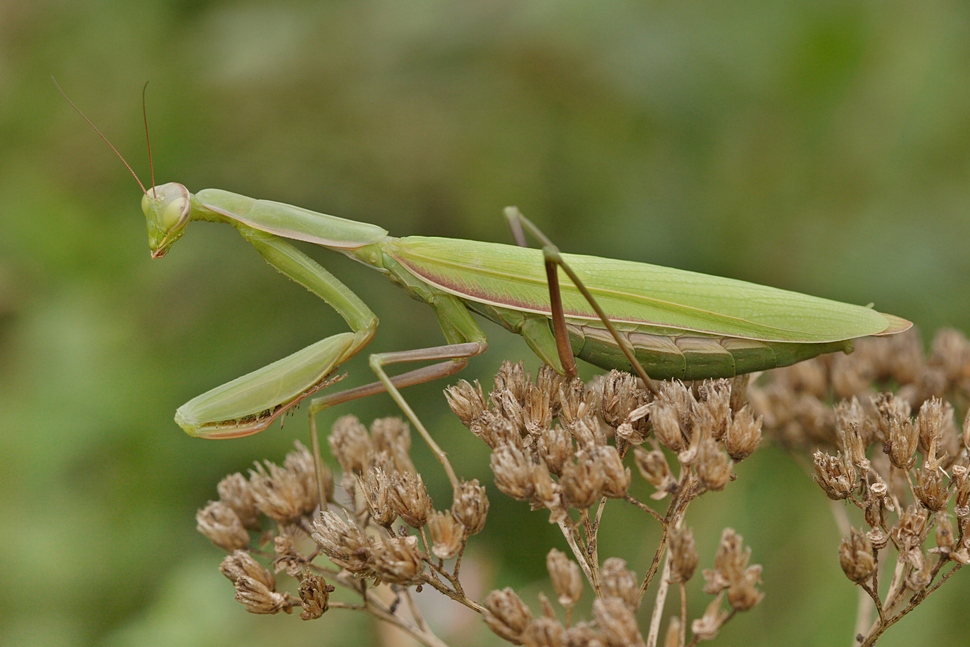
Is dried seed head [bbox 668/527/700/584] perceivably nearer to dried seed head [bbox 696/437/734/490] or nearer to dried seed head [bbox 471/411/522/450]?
dried seed head [bbox 696/437/734/490]

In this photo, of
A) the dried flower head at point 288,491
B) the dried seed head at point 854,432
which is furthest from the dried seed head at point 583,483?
the dried flower head at point 288,491

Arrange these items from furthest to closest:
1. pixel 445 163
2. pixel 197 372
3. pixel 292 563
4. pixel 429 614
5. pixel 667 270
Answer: pixel 445 163, pixel 197 372, pixel 429 614, pixel 667 270, pixel 292 563

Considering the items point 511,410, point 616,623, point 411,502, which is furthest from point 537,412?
point 616,623

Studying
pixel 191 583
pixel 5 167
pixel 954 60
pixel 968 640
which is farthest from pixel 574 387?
pixel 5 167

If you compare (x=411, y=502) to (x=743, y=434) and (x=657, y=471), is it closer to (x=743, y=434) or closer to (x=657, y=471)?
(x=657, y=471)

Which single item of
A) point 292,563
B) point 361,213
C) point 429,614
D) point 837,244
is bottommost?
point 429,614

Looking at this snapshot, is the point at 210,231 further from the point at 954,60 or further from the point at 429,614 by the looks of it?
the point at 954,60

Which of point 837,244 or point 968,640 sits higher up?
point 837,244
